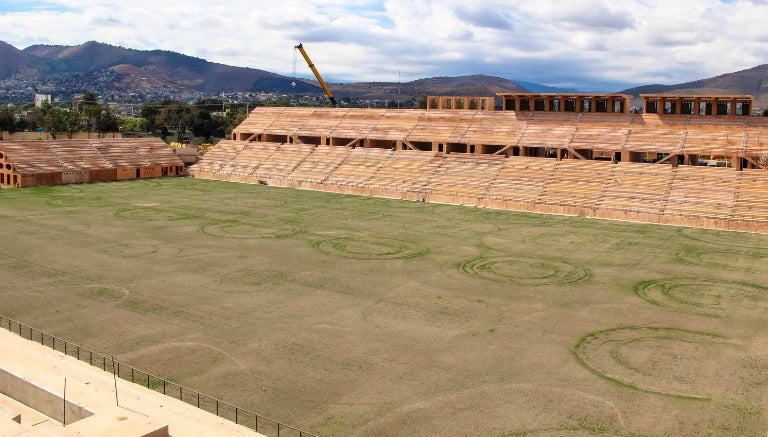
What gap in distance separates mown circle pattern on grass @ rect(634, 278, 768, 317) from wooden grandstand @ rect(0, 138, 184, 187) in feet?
151

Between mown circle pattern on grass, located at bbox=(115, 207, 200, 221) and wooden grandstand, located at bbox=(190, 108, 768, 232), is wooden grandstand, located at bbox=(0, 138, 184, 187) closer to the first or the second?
wooden grandstand, located at bbox=(190, 108, 768, 232)

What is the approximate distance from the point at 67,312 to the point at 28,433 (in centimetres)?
1042

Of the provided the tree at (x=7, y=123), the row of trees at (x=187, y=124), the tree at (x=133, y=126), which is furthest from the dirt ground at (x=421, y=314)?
the tree at (x=133, y=126)

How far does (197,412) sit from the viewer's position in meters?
15.2

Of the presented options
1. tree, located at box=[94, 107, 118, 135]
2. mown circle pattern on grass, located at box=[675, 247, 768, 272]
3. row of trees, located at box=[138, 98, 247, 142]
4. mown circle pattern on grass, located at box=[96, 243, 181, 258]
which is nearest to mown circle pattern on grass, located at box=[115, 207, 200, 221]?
mown circle pattern on grass, located at box=[96, 243, 181, 258]

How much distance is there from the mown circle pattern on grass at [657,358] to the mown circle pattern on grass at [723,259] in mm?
10358

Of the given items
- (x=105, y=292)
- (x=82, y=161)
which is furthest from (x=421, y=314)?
(x=82, y=161)

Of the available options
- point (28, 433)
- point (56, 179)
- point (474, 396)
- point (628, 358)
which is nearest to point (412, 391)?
point (474, 396)

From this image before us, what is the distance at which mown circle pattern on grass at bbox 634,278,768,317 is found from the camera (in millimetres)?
24297

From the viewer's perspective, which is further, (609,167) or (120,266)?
(609,167)

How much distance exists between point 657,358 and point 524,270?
33.6ft

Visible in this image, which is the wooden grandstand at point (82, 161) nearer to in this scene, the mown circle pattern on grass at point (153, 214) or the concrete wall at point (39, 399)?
the mown circle pattern on grass at point (153, 214)

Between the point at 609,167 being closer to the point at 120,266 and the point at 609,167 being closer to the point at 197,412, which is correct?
the point at 120,266

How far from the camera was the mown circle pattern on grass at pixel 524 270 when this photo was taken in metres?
27.8
